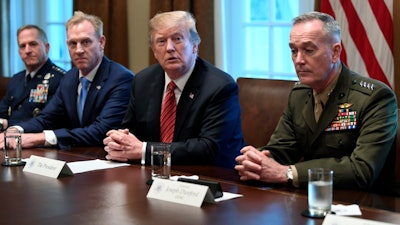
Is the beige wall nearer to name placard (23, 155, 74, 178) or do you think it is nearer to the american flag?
the american flag

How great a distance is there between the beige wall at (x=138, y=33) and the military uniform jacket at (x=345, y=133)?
98.2 inches

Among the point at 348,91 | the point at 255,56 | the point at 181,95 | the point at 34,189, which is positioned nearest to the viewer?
the point at 34,189

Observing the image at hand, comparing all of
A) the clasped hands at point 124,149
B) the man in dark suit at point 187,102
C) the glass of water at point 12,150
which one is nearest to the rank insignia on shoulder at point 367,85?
the man in dark suit at point 187,102

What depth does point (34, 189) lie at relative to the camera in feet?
8.33

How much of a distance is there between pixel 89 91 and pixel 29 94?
99 cm

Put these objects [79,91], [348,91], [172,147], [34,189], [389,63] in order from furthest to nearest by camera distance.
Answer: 1. [79,91]
2. [389,63]
3. [172,147]
4. [348,91]
5. [34,189]

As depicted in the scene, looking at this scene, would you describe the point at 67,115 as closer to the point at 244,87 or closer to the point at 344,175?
the point at 244,87

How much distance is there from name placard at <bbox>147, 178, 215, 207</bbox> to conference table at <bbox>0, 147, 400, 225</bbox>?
22 millimetres

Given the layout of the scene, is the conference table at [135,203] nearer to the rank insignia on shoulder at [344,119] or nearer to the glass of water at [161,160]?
the glass of water at [161,160]

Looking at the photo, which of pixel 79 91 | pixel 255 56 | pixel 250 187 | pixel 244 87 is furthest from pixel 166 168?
pixel 255 56

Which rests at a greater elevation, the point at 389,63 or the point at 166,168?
the point at 389,63

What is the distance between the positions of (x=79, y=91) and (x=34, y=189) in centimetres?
171

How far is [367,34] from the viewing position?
12.8ft

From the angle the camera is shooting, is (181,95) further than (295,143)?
Yes
